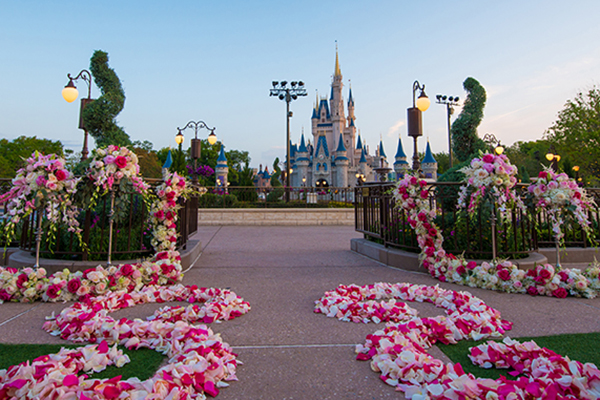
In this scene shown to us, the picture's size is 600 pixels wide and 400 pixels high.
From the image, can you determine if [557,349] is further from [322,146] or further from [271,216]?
[322,146]

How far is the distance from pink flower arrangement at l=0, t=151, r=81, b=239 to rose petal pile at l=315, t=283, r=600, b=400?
3.63 meters

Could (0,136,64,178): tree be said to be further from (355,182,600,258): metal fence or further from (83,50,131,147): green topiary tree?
(355,182,600,258): metal fence

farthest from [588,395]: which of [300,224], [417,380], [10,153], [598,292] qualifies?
[10,153]

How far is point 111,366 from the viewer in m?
2.39

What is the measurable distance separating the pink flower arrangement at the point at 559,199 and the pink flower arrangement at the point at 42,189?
6.56m

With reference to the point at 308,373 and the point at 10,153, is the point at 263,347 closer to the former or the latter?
the point at 308,373

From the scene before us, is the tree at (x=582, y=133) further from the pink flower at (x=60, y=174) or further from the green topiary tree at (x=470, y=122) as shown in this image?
the pink flower at (x=60, y=174)

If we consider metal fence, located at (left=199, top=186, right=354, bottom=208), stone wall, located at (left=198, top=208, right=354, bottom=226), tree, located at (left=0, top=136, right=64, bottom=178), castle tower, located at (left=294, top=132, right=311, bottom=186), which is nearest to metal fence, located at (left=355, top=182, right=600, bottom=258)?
stone wall, located at (left=198, top=208, right=354, bottom=226)

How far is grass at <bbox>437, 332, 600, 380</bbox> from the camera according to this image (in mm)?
2330

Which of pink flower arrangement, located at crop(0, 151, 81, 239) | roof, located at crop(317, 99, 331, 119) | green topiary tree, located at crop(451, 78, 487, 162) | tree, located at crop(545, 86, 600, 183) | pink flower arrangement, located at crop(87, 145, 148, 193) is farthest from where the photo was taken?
roof, located at crop(317, 99, 331, 119)

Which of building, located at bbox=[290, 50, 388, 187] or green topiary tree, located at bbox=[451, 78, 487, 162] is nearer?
green topiary tree, located at bbox=[451, 78, 487, 162]

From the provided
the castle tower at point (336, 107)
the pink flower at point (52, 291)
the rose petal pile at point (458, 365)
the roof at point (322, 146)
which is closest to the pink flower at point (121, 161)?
the pink flower at point (52, 291)

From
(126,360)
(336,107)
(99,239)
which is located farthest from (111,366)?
(336,107)

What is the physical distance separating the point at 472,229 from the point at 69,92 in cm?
1140
